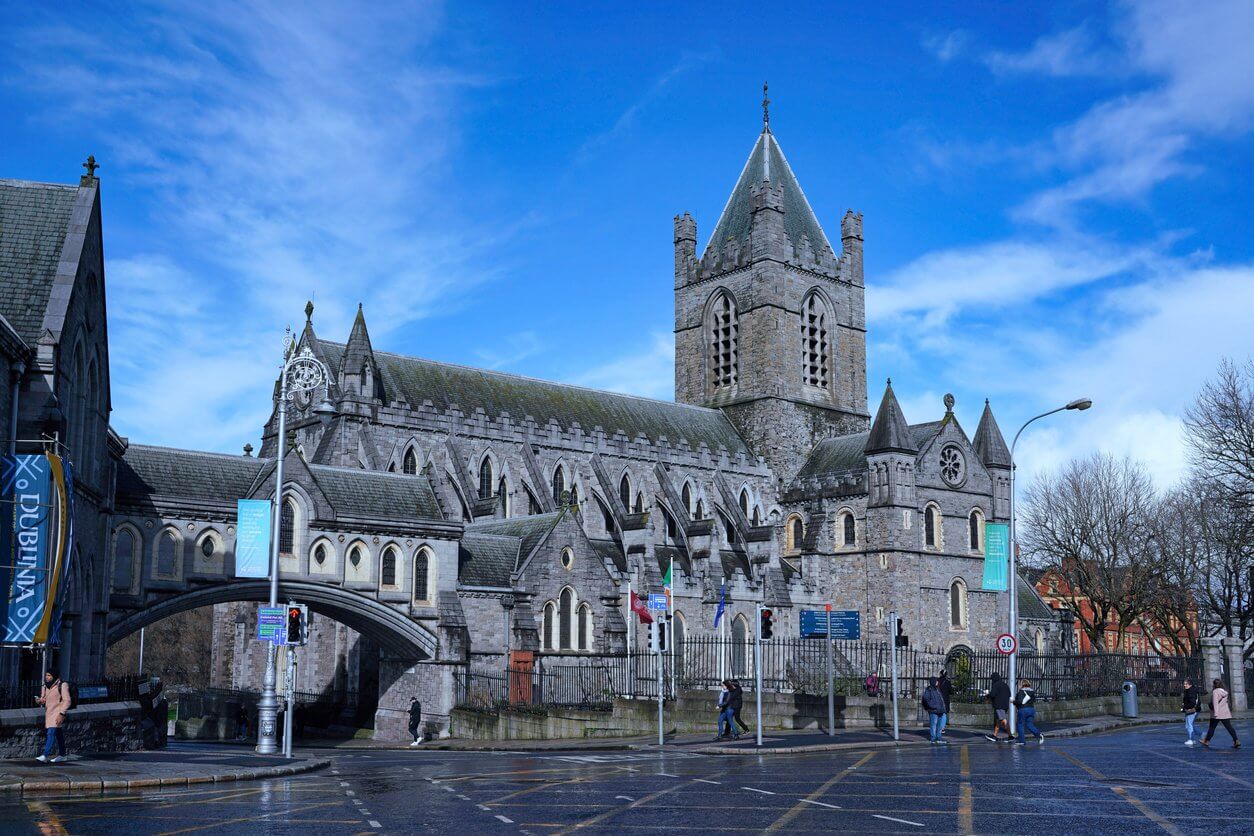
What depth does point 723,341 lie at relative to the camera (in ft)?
221

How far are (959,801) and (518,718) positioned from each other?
66.8 feet

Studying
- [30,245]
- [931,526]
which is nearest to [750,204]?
[931,526]

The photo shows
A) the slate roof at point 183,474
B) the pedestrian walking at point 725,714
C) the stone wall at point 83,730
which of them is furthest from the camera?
the slate roof at point 183,474

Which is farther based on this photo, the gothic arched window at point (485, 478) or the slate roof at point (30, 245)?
the gothic arched window at point (485, 478)

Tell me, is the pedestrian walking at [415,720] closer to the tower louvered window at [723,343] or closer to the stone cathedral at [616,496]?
the stone cathedral at [616,496]

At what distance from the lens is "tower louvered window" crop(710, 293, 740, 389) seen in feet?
218

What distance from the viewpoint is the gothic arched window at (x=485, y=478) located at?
5119cm

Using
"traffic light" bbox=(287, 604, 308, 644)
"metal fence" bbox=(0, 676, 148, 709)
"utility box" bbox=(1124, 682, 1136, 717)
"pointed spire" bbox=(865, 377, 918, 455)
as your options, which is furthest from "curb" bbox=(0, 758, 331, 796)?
"pointed spire" bbox=(865, 377, 918, 455)

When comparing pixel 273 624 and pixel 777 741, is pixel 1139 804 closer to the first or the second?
pixel 777 741

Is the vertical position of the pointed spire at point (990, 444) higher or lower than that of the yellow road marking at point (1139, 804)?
higher

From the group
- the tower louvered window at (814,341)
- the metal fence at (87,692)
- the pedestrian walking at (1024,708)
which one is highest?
the tower louvered window at (814,341)

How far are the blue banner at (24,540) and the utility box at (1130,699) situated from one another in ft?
99.4

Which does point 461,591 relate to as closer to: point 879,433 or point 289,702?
point 289,702

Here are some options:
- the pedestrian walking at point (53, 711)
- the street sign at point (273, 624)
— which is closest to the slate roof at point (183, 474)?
the street sign at point (273, 624)
